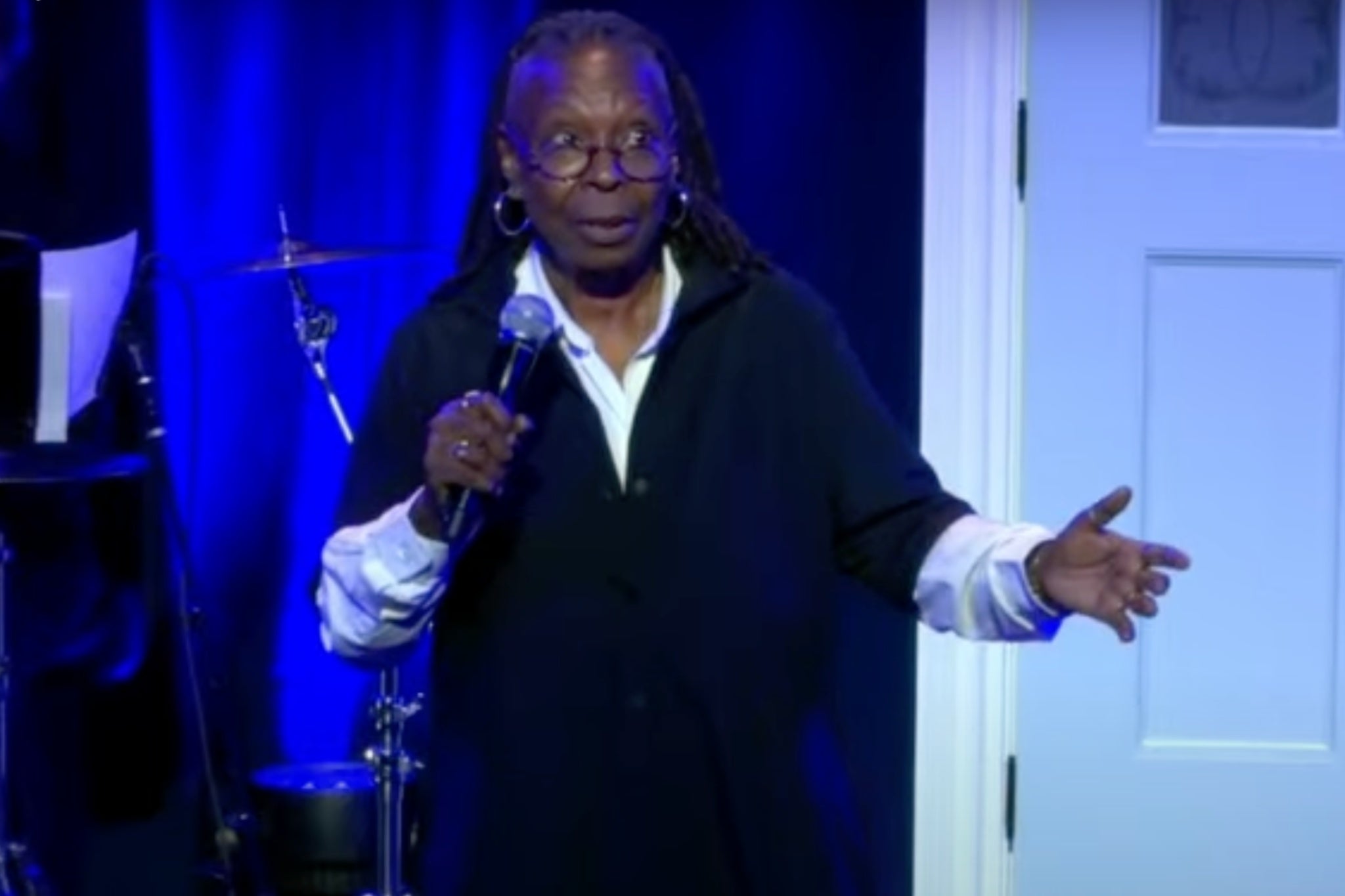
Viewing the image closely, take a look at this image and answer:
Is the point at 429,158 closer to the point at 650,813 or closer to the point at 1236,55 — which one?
the point at 1236,55

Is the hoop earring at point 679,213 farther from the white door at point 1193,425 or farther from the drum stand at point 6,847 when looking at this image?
the white door at point 1193,425

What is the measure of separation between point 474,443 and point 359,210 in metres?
2.46

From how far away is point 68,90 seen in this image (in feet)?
13.8

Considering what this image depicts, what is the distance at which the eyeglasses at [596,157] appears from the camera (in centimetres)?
213

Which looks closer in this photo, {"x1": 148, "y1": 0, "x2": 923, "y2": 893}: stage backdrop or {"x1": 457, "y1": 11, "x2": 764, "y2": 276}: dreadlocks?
{"x1": 457, "y1": 11, "x2": 764, "y2": 276}: dreadlocks

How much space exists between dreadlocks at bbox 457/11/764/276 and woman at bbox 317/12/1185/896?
0.8 inches

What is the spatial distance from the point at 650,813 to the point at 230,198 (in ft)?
7.96

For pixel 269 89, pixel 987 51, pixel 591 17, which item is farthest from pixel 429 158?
pixel 591 17

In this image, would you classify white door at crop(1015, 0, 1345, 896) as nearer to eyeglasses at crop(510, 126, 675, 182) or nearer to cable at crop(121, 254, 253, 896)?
cable at crop(121, 254, 253, 896)

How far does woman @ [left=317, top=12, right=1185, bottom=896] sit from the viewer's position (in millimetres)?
2057

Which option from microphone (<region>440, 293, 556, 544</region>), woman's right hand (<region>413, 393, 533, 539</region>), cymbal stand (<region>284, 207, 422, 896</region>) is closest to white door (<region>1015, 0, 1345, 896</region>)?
cymbal stand (<region>284, 207, 422, 896</region>)

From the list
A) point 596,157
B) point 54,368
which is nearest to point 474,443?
point 596,157

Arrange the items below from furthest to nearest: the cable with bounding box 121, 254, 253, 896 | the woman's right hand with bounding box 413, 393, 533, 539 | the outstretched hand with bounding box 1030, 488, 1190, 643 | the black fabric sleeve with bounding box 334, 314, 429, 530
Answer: the cable with bounding box 121, 254, 253, 896
the black fabric sleeve with bounding box 334, 314, 429, 530
the outstretched hand with bounding box 1030, 488, 1190, 643
the woman's right hand with bounding box 413, 393, 533, 539

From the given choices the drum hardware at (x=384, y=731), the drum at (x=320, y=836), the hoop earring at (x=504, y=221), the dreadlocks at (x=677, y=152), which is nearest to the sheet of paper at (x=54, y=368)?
the drum hardware at (x=384, y=731)
